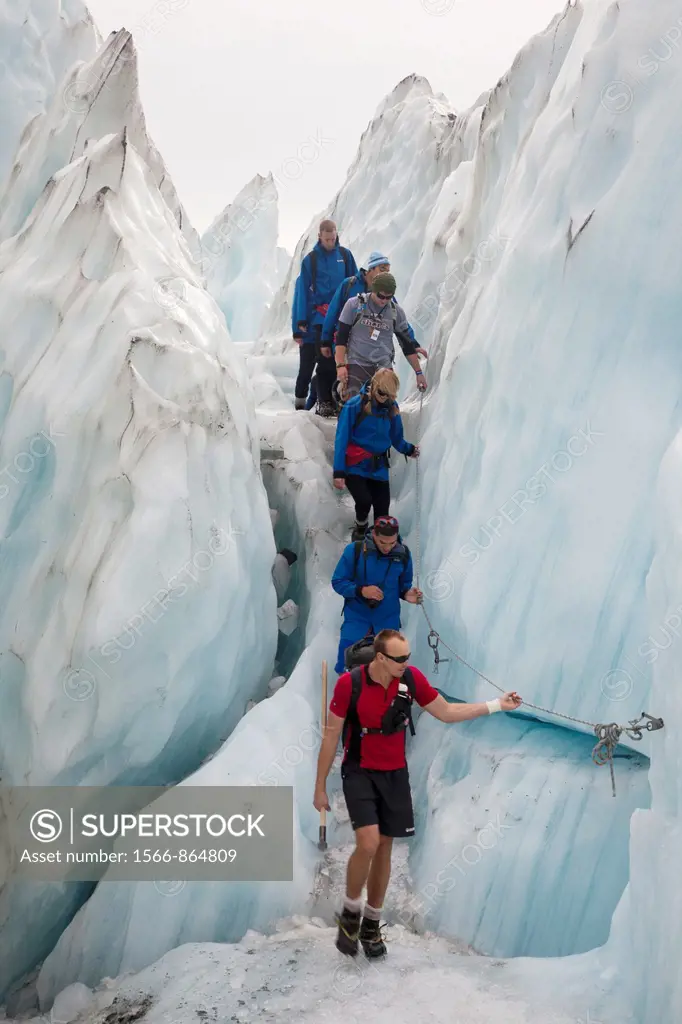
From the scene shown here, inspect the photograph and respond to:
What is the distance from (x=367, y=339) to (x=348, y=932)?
361 cm

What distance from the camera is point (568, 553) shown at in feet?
13.5

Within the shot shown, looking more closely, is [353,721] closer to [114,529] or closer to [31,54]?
[114,529]

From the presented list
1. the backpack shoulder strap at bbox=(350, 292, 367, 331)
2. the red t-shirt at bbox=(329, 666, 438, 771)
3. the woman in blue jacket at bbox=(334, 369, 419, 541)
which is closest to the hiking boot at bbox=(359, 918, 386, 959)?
the red t-shirt at bbox=(329, 666, 438, 771)

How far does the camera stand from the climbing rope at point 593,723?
3322mm

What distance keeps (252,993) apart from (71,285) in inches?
161

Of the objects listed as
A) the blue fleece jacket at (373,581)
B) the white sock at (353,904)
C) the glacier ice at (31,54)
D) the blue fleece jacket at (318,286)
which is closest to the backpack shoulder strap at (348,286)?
the blue fleece jacket at (318,286)

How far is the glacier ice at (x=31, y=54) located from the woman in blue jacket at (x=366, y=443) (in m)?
8.09

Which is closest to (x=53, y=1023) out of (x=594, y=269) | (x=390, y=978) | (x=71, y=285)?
(x=390, y=978)

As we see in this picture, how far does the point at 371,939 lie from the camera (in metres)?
3.46

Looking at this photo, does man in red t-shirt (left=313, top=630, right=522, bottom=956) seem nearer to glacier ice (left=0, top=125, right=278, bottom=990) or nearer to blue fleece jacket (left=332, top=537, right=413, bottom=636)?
blue fleece jacket (left=332, top=537, right=413, bottom=636)

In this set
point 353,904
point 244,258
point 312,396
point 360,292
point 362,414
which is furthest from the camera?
point 244,258

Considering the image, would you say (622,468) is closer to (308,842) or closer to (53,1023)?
(308,842)

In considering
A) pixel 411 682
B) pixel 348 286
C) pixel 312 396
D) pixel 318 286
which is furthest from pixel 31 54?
pixel 411 682

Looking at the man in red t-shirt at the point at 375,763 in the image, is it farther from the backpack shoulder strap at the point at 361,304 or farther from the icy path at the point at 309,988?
the backpack shoulder strap at the point at 361,304
